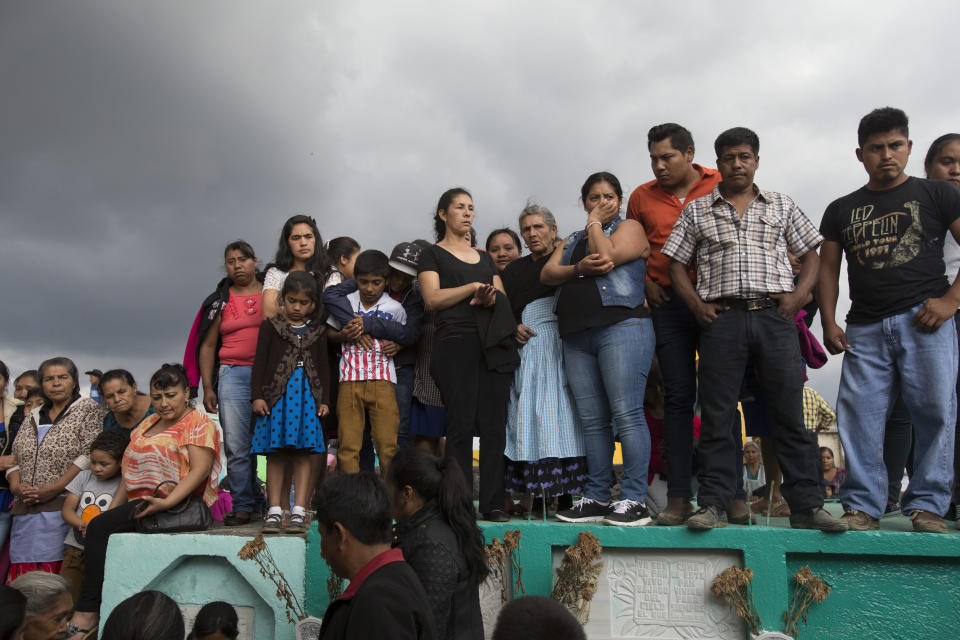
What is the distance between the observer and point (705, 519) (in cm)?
403

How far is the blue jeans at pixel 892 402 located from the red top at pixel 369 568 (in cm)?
292

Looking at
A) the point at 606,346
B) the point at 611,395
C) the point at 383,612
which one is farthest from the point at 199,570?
the point at 383,612

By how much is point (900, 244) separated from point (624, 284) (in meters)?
1.50

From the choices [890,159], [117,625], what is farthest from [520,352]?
[117,625]

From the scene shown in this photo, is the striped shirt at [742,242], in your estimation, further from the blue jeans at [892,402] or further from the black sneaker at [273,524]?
the black sneaker at [273,524]

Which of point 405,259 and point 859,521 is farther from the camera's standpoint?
point 405,259

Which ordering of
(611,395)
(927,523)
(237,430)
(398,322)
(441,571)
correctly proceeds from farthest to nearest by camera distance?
1. (237,430)
2. (398,322)
3. (611,395)
4. (927,523)
5. (441,571)

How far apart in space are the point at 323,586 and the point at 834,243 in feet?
11.7

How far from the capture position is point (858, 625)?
4008 mm

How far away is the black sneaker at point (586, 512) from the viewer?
4414 millimetres

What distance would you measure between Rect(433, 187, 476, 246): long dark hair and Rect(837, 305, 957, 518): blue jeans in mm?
2653

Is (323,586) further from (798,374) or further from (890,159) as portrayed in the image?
(890,159)

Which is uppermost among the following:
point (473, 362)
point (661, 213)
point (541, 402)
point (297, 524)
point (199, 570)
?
point (661, 213)

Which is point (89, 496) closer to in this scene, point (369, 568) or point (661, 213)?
point (369, 568)
